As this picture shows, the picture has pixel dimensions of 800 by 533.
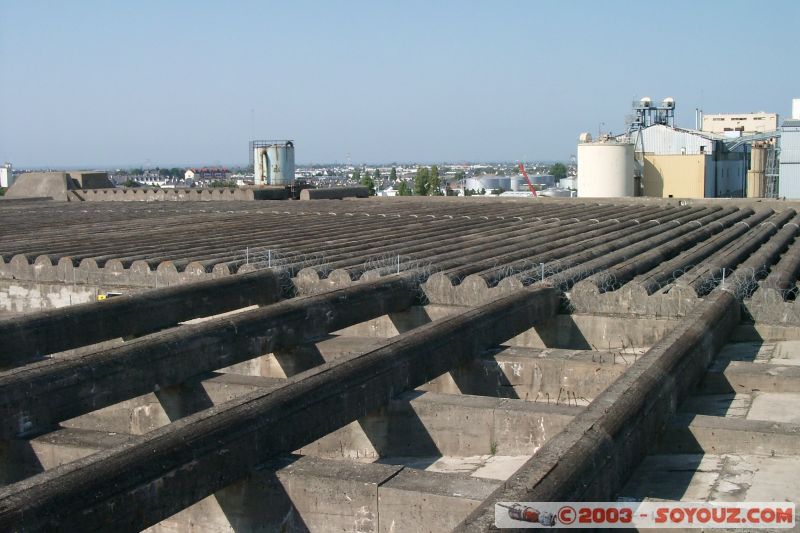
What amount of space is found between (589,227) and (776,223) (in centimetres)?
516

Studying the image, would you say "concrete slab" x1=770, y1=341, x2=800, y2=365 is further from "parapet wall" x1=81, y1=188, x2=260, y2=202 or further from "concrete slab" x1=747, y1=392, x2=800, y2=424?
"parapet wall" x1=81, y1=188, x2=260, y2=202

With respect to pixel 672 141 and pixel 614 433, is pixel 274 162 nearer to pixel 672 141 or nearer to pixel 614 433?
pixel 672 141

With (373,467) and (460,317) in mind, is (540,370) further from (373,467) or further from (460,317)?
(373,467)

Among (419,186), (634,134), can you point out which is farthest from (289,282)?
(419,186)

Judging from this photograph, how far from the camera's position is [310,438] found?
25.3 ft

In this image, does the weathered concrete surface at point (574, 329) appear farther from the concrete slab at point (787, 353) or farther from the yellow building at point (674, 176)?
the yellow building at point (674, 176)

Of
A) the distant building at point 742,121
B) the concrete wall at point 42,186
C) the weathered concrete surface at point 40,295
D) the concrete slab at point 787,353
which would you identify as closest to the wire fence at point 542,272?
the concrete slab at point 787,353

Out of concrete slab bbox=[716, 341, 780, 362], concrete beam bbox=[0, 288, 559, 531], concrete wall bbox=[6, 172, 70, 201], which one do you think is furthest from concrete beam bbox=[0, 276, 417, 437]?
concrete wall bbox=[6, 172, 70, 201]

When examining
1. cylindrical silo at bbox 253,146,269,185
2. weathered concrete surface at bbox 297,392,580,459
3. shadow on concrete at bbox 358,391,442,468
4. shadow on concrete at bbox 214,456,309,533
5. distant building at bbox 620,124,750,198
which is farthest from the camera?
distant building at bbox 620,124,750,198

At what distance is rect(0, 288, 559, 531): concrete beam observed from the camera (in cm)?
566

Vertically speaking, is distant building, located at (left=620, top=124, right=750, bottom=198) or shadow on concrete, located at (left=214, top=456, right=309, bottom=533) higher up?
distant building, located at (left=620, top=124, right=750, bottom=198)

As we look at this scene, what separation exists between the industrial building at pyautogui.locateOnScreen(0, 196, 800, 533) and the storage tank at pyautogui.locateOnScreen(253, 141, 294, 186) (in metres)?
29.8

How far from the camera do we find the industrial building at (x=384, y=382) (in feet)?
21.2

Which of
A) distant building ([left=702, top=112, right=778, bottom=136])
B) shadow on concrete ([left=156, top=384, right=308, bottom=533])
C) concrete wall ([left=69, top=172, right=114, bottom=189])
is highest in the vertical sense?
distant building ([left=702, top=112, right=778, bottom=136])
